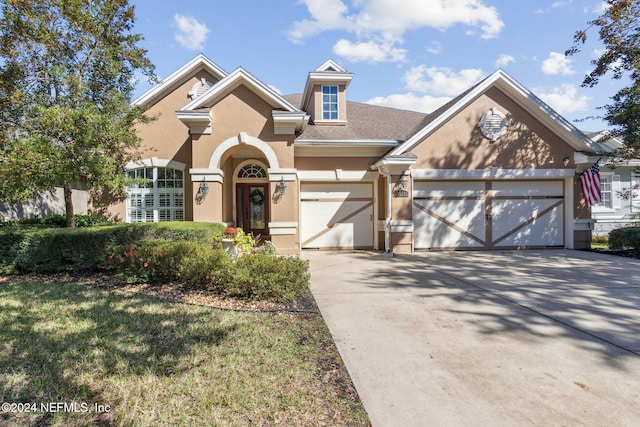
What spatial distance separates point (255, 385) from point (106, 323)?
Answer: 8.98ft

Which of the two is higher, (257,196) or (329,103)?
(329,103)

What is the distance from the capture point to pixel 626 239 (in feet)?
32.9

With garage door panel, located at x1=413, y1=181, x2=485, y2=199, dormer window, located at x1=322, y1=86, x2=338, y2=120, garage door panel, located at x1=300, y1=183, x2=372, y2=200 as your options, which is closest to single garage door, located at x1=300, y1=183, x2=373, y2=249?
garage door panel, located at x1=300, y1=183, x2=372, y2=200

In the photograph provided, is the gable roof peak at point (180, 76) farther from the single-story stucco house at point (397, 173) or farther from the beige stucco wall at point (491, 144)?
the beige stucco wall at point (491, 144)

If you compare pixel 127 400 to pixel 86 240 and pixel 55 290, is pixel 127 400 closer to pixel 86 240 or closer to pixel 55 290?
pixel 55 290

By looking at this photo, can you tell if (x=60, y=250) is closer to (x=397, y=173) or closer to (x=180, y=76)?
(x=180, y=76)

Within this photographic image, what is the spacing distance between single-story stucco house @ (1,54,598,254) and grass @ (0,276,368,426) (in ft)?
Answer: 19.5

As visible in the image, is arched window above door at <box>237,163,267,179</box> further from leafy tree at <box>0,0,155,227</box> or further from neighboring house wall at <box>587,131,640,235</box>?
neighboring house wall at <box>587,131,640,235</box>

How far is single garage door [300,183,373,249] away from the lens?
11742 millimetres

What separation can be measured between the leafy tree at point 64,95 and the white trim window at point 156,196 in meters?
2.75

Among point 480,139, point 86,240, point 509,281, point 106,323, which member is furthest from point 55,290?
point 480,139

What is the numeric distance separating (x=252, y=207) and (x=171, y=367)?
10.3 meters

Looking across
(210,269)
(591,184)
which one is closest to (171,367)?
(210,269)

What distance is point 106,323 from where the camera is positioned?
435 cm
